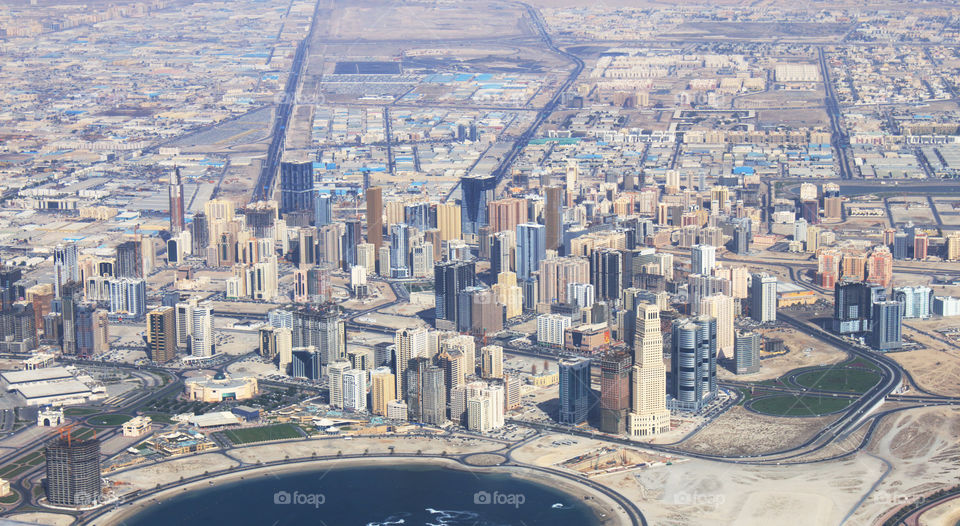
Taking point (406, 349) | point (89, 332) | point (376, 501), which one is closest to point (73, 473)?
point (376, 501)

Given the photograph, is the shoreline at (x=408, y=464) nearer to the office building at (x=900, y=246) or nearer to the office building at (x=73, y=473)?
the office building at (x=73, y=473)

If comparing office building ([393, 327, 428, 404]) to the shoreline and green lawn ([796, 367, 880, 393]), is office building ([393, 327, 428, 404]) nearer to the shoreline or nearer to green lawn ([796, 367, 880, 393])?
the shoreline

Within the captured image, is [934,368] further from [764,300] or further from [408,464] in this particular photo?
[408,464]

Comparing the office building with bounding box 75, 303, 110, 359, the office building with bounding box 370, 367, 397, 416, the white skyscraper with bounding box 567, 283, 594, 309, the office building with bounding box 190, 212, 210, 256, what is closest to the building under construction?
the office building with bounding box 370, 367, 397, 416

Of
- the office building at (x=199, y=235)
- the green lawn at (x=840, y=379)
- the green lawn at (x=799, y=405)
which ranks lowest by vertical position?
the green lawn at (x=799, y=405)

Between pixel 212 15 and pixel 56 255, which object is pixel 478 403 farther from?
pixel 212 15

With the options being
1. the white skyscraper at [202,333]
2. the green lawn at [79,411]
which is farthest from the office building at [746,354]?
the green lawn at [79,411]
